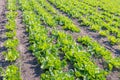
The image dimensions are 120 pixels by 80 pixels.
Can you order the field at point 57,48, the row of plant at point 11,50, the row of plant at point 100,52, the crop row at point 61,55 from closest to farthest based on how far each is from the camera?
the row of plant at point 11,50 < the crop row at point 61,55 < the field at point 57,48 < the row of plant at point 100,52

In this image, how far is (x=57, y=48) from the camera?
Answer: 44.2 ft

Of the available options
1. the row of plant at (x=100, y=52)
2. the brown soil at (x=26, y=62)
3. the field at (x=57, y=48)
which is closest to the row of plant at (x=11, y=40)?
the field at (x=57, y=48)

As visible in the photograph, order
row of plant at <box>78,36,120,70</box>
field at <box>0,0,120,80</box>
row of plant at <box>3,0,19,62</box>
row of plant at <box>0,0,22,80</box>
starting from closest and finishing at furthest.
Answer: row of plant at <box>0,0,22,80</box> → field at <box>0,0,120,80</box> → row of plant at <box>78,36,120,70</box> → row of plant at <box>3,0,19,62</box>

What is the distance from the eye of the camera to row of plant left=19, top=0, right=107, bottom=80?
10.8 m

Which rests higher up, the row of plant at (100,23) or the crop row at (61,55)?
the crop row at (61,55)

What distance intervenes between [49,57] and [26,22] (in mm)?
6879

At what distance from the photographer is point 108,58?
494 inches

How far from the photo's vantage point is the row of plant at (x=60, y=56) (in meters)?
10.8

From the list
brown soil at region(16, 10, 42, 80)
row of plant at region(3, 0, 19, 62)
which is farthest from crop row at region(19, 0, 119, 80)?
row of plant at region(3, 0, 19, 62)

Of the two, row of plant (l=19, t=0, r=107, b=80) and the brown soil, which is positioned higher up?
row of plant (l=19, t=0, r=107, b=80)

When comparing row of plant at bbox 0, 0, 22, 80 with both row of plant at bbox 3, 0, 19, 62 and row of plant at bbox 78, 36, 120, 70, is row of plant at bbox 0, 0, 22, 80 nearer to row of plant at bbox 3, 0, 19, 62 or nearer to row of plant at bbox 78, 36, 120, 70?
row of plant at bbox 3, 0, 19, 62

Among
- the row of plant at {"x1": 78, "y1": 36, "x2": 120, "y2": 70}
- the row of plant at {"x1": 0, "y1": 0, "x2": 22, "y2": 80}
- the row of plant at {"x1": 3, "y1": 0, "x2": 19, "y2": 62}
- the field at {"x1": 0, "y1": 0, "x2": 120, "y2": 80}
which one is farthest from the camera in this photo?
the row of plant at {"x1": 3, "y1": 0, "x2": 19, "y2": 62}

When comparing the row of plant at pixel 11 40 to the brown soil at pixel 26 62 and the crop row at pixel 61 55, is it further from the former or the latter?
the crop row at pixel 61 55

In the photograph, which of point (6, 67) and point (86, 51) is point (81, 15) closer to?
point (86, 51)
